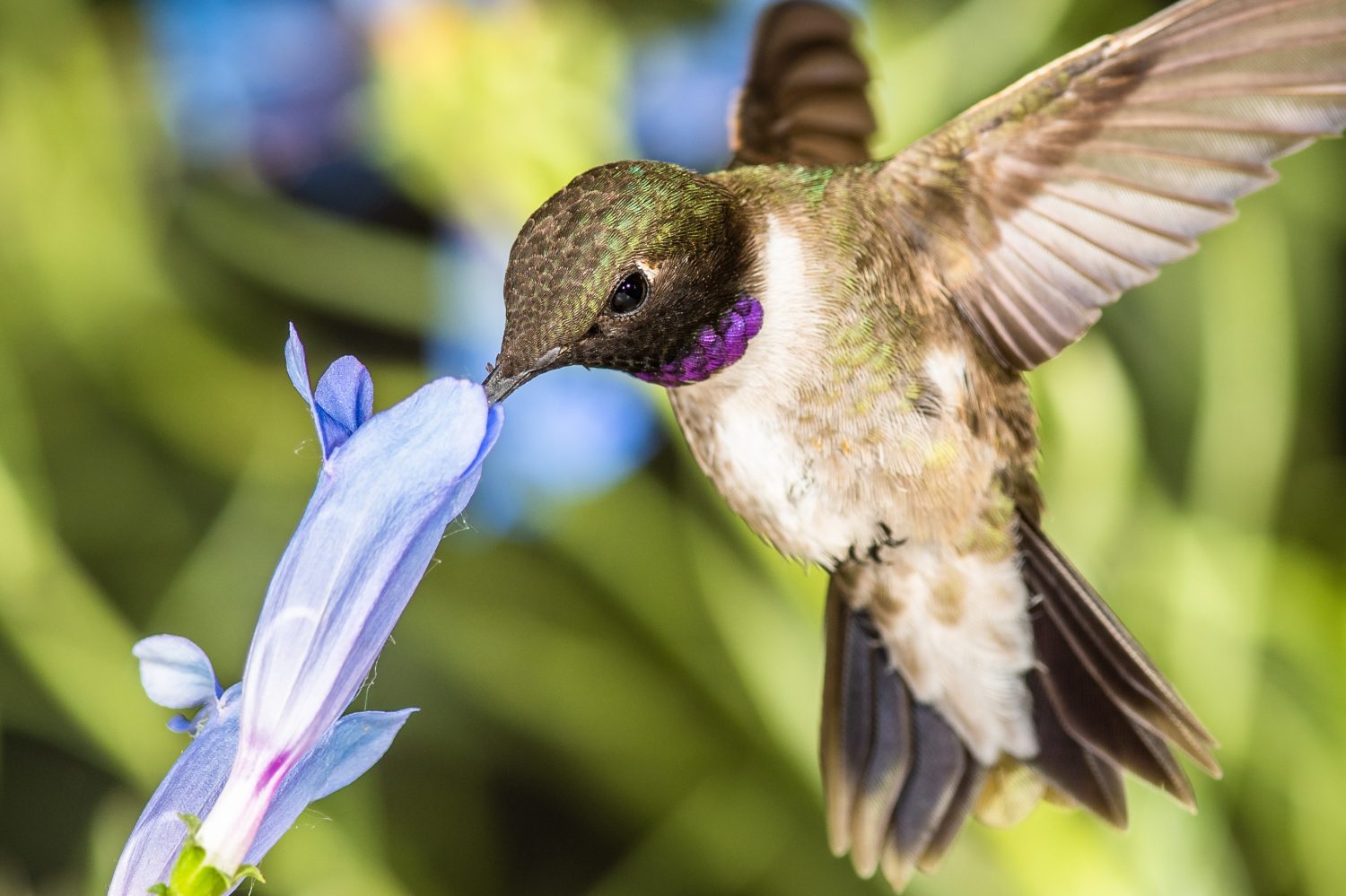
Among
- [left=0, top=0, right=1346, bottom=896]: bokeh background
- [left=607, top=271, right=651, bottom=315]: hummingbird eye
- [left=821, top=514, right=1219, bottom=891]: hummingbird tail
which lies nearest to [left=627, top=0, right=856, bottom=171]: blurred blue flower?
[left=0, top=0, right=1346, bottom=896]: bokeh background

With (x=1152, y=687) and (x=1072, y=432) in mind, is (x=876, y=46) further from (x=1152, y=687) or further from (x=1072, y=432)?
(x=1152, y=687)

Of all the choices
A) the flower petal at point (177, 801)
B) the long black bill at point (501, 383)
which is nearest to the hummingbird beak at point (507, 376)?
the long black bill at point (501, 383)

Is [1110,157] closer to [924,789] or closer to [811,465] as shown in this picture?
[811,465]

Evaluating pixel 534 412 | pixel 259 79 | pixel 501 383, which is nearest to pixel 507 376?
pixel 501 383

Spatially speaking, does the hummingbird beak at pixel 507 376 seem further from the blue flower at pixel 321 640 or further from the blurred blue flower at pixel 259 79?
the blurred blue flower at pixel 259 79

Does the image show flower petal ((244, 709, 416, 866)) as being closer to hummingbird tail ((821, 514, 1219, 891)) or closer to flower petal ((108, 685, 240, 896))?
flower petal ((108, 685, 240, 896))
